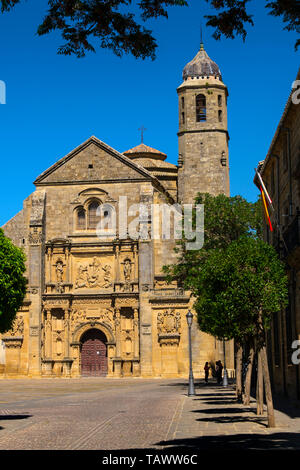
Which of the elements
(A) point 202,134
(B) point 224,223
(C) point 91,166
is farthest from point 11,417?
(A) point 202,134

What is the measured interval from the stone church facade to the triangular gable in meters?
0.07

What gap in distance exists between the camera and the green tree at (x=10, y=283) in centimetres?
2889

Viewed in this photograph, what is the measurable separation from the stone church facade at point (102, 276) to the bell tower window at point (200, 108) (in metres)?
0.94

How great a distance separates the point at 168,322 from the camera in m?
51.2

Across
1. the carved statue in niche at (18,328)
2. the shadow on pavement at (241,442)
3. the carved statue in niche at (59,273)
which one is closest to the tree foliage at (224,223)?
the carved statue in niche at (59,273)

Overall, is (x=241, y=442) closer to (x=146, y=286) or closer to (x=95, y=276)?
(x=146, y=286)

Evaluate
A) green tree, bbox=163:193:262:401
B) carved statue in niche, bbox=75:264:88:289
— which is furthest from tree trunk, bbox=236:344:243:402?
carved statue in niche, bbox=75:264:88:289

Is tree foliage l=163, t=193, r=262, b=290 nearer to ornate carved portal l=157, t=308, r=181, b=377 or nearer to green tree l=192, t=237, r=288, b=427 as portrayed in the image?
ornate carved portal l=157, t=308, r=181, b=377

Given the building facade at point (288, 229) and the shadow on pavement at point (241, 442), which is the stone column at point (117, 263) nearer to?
the building facade at point (288, 229)

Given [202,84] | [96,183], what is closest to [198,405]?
[96,183]

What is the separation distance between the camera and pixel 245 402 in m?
25.1

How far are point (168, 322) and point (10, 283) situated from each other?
22.4 meters

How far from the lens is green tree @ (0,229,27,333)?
2889cm

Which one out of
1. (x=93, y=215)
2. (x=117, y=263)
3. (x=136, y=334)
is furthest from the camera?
(x=93, y=215)
